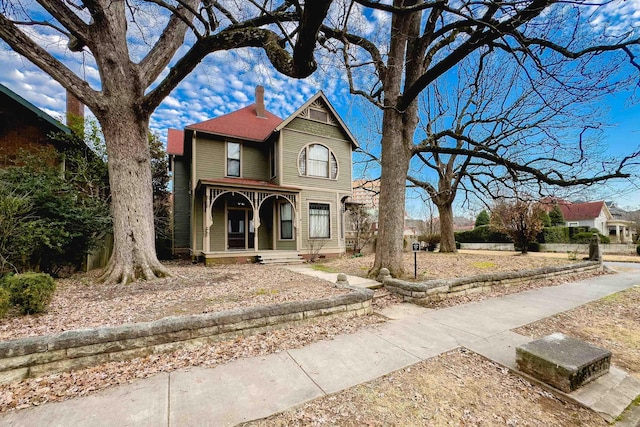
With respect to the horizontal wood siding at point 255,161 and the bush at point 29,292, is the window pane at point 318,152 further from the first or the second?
the bush at point 29,292

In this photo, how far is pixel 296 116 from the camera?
1307 cm

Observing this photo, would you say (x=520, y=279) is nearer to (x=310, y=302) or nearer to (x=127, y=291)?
(x=310, y=302)

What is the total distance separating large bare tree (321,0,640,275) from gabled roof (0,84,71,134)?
9.86m

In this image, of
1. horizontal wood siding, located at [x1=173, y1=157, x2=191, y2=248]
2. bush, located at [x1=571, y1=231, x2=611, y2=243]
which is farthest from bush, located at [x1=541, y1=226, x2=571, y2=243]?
horizontal wood siding, located at [x1=173, y1=157, x2=191, y2=248]

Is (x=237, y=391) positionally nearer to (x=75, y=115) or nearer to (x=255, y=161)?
(x=255, y=161)

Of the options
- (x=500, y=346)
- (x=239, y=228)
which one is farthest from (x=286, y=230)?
(x=500, y=346)

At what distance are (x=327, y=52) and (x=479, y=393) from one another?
7.55 m

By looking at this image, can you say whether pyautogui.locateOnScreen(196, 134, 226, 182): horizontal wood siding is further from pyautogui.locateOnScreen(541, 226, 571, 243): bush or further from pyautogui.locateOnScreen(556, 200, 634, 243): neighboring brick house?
pyautogui.locateOnScreen(556, 200, 634, 243): neighboring brick house

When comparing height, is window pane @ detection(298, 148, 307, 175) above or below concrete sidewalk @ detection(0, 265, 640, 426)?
above

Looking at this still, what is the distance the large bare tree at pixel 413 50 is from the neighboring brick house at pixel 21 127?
1004 centimetres

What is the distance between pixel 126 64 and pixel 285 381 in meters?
8.35

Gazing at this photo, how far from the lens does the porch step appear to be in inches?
453

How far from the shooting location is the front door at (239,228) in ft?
45.3

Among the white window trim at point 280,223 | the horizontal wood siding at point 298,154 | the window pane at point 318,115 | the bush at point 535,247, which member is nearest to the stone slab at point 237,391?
the white window trim at point 280,223
